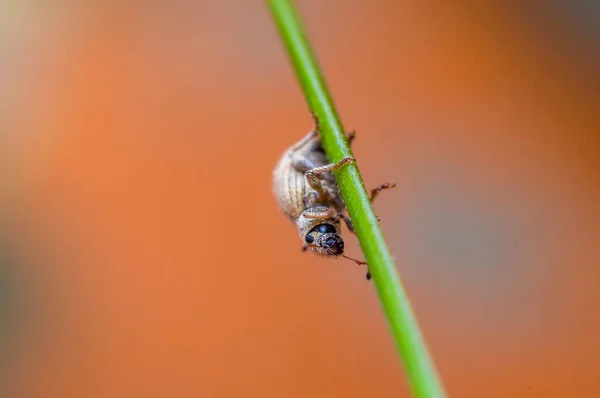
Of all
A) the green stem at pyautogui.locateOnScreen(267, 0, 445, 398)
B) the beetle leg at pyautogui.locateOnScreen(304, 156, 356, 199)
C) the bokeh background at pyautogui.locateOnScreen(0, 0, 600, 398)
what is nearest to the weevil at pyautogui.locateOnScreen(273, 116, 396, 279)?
the beetle leg at pyautogui.locateOnScreen(304, 156, 356, 199)

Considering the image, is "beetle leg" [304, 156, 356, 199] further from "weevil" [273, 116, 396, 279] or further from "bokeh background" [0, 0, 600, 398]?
"bokeh background" [0, 0, 600, 398]

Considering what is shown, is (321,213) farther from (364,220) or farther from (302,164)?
(364,220)

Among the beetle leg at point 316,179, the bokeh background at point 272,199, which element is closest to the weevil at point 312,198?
the beetle leg at point 316,179

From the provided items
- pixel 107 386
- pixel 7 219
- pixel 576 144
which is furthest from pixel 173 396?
pixel 576 144

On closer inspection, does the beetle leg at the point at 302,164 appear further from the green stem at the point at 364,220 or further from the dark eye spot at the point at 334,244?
the green stem at the point at 364,220

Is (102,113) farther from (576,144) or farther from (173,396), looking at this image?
(576,144)
